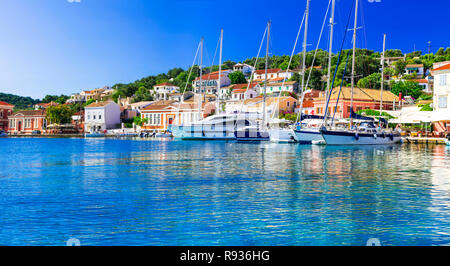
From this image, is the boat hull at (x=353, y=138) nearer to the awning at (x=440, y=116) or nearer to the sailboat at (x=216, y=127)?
the awning at (x=440, y=116)

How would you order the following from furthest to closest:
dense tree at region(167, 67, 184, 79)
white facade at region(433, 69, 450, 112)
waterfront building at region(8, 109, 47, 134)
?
dense tree at region(167, 67, 184, 79)
waterfront building at region(8, 109, 47, 134)
white facade at region(433, 69, 450, 112)

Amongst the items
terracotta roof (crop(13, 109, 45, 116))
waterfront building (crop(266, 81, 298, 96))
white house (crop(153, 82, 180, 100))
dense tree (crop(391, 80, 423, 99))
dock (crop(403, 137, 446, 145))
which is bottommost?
dock (crop(403, 137, 446, 145))

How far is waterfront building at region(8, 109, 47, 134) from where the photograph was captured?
91.8 m

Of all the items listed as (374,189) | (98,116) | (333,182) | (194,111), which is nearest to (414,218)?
(374,189)

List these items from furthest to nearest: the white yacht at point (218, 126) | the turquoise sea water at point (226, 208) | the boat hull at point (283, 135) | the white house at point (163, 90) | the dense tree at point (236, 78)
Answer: the white house at point (163, 90)
the dense tree at point (236, 78)
the white yacht at point (218, 126)
the boat hull at point (283, 135)
the turquoise sea water at point (226, 208)

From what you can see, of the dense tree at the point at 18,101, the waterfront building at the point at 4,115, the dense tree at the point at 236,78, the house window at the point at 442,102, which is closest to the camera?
the house window at the point at 442,102

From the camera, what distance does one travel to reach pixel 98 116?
3369 inches

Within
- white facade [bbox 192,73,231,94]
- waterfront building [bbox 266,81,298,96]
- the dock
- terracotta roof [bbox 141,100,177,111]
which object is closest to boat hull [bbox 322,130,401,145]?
the dock

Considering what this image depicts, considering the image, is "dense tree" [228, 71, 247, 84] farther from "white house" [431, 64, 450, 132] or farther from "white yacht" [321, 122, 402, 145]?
"white yacht" [321, 122, 402, 145]

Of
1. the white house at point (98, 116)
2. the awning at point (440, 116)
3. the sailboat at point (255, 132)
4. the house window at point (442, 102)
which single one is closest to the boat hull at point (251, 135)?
the sailboat at point (255, 132)

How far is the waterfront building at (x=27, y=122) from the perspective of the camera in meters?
91.8

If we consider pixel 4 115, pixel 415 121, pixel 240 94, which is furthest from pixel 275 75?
pixel 4 115

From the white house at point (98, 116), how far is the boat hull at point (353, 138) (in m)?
59.8

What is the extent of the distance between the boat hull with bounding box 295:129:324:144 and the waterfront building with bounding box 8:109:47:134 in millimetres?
71310
